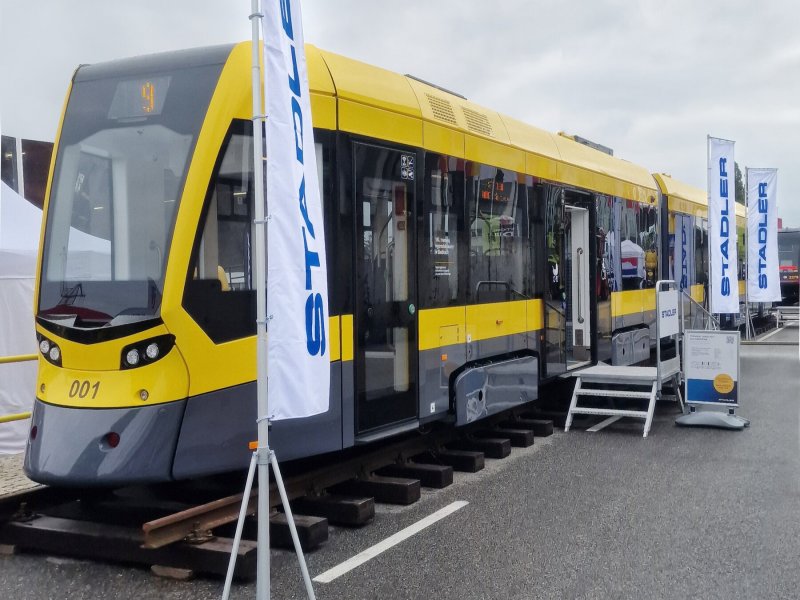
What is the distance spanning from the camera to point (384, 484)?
6.77m

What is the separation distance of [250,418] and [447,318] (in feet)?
7.99

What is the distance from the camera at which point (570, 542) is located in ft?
19.1

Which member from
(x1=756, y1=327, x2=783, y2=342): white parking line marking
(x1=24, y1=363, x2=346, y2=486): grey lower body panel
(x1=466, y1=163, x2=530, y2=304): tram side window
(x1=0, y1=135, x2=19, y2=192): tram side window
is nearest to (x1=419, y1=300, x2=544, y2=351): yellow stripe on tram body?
(x1=466, y1=163, x2=530, y2=304): tram side window

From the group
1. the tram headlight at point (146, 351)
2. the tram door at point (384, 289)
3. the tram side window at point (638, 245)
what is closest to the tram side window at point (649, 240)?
the tram side window at point (638, 245)

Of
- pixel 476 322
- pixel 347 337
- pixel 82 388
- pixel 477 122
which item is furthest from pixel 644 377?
pixel 82 388

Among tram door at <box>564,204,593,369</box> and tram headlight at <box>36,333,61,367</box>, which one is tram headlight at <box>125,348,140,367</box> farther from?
tram door at <box>564,204,593,369</box>

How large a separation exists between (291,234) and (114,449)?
1.84m

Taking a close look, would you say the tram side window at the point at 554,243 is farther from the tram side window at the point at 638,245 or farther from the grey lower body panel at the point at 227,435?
the grey lower body panel at the point at 227,435

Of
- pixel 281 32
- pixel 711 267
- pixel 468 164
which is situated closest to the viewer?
pixel 281 32

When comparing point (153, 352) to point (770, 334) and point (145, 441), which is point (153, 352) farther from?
point (770, 334)

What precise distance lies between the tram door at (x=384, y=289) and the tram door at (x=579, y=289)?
4442mm

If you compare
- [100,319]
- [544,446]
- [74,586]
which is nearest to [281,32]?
[100,319]

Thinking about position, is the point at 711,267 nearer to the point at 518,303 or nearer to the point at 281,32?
the point at 518,303

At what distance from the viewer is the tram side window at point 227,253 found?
17.6 feet
